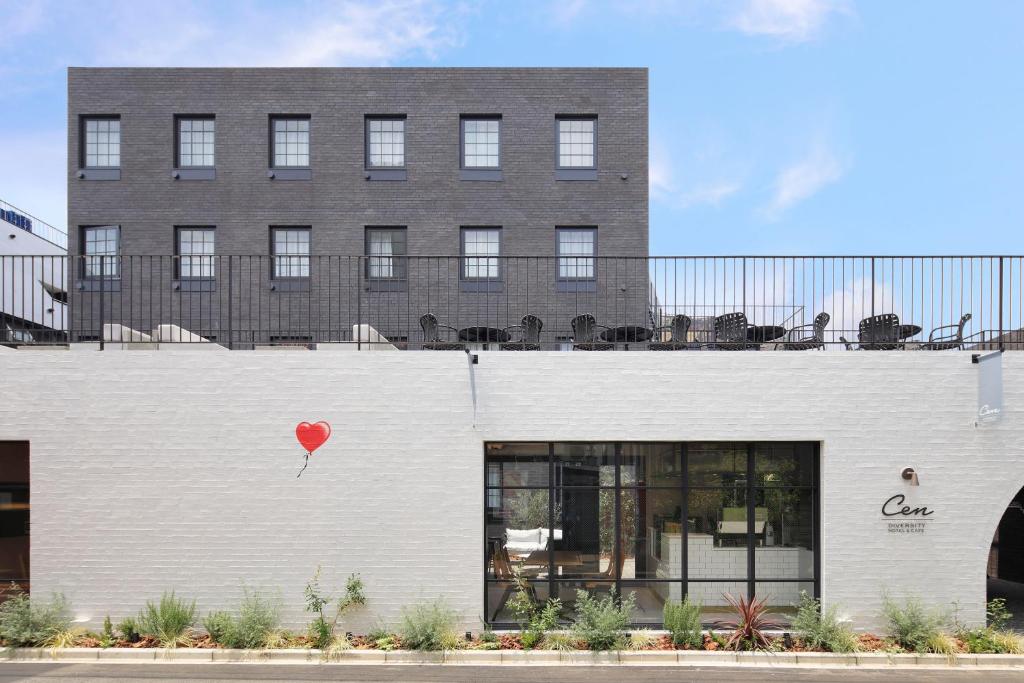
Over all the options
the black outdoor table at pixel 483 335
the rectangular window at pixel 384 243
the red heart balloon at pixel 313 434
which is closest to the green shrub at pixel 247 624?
the red heart balloon at pixel 313 434

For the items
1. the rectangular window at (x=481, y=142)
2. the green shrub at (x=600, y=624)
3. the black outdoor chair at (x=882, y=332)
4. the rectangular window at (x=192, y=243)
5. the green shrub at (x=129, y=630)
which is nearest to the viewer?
the green shrub at (x=600, y=624)

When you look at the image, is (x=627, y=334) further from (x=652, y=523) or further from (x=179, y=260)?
(x=179, y=260)

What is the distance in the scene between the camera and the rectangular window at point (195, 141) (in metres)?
22.2

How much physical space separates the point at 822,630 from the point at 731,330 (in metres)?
4.59

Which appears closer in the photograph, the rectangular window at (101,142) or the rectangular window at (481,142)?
the rectangular window at (481,142)

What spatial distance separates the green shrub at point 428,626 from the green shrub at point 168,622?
2865mm

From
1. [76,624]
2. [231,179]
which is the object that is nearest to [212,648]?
[76,624]

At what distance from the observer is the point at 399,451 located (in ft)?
38.8

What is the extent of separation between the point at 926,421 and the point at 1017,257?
9.75ft

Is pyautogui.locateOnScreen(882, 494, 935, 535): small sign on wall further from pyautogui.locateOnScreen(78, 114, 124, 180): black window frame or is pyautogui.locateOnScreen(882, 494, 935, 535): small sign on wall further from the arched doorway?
pyautogui.locateOnScreen(78, 114, 124, 180): black window frame

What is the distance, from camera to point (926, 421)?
1188 cm

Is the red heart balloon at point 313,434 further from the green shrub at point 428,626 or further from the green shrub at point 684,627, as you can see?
the green shrub at point 684,627

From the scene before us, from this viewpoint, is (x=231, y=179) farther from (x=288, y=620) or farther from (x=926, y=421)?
(x=926, y=421)

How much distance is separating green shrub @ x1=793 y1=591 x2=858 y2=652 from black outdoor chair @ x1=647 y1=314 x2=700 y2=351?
3850 millimetres
